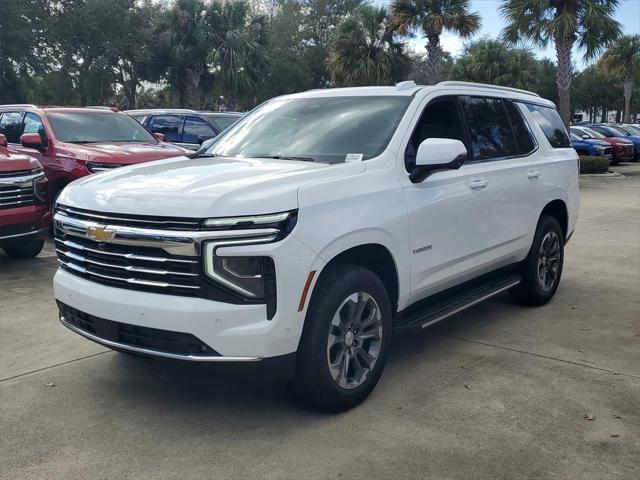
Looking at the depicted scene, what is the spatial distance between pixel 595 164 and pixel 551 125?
16974mm

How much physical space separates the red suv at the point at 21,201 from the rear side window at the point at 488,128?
483 cm

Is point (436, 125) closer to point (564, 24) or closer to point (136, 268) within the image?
point (136, 268)

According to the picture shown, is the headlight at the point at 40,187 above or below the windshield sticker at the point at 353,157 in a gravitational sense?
below

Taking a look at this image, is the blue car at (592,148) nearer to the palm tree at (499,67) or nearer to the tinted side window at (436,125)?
the palm tree at (499,67)

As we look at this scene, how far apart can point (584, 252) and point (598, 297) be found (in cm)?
242

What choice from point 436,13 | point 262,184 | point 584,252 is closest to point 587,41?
point 436,13

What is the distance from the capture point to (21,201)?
7195 millimetres

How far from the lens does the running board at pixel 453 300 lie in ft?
14.3

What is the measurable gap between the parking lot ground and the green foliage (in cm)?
1767

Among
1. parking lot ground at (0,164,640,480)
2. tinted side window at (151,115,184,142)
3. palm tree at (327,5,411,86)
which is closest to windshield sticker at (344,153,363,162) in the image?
parking lot ground at (0,164,640,480)

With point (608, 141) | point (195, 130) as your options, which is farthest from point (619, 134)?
point (195, 130)

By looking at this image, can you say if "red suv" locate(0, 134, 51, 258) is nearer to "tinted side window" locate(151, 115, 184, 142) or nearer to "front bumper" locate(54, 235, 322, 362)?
"front bumper" locate(54, 235, 322, 362)

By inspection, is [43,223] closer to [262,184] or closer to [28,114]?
[28,114]

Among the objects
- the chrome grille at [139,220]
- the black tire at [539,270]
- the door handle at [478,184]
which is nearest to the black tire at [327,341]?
the chrome grille at [139,220]
